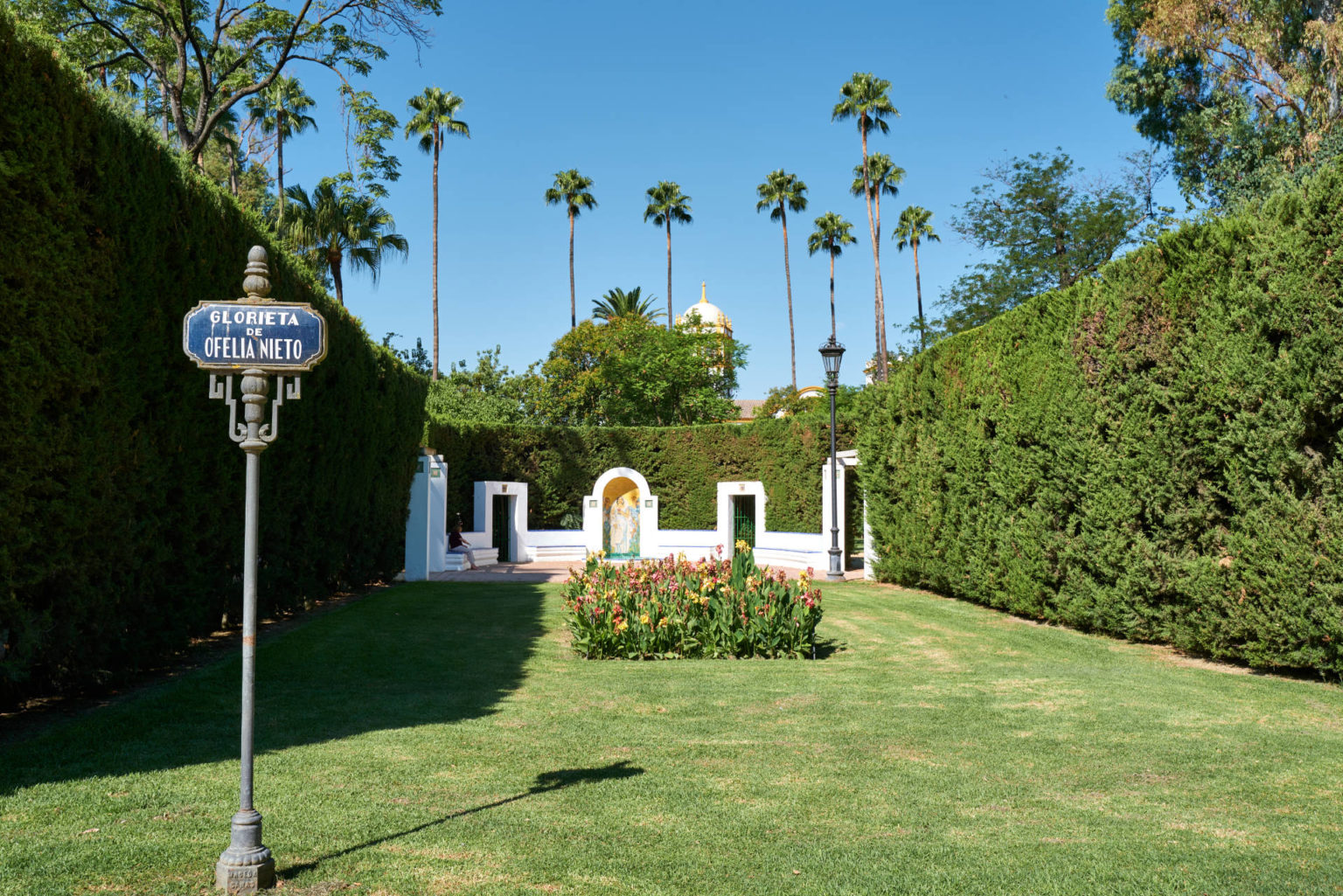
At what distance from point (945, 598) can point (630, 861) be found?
41.8 ft

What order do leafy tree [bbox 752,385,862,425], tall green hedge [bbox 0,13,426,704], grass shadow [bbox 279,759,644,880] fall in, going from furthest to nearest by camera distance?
1. leafy tree [bbox 752,385,862,425]
2. tall green hedge [bbox 0,13,426,704]
3. grass shadow [bbox 279,759,644,880]

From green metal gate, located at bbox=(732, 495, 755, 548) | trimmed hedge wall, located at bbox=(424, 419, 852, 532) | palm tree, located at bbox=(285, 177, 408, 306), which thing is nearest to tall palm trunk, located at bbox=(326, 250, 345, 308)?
palm tree, located at bbox=(285, 177, 408, 306)

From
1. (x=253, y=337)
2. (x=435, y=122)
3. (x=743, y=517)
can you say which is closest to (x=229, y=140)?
(x=435, y=122)

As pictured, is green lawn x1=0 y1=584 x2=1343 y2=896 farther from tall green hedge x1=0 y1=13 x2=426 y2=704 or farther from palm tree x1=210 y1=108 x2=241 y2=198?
palm tree x1=210 y1=108 x2=241 y2=198

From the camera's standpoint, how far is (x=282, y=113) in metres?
34.8

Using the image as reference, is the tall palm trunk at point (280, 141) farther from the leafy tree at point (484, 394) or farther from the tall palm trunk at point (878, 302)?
the tall palm trunk at point (878, 302)

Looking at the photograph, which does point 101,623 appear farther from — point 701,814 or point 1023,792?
point 1023,792

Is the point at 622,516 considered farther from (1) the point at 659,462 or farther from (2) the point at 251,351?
(2) the point at 251,351

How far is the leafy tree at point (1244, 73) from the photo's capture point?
21.9 metres

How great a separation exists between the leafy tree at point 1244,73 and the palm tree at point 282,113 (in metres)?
29.1

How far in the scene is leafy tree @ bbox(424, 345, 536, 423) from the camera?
3769 cm

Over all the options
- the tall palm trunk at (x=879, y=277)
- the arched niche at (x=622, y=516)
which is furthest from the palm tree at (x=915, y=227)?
the arched niche at (x=622, y=516)

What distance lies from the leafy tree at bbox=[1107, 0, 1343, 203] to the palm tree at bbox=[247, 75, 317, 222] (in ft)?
95.4

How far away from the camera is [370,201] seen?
3100cm
